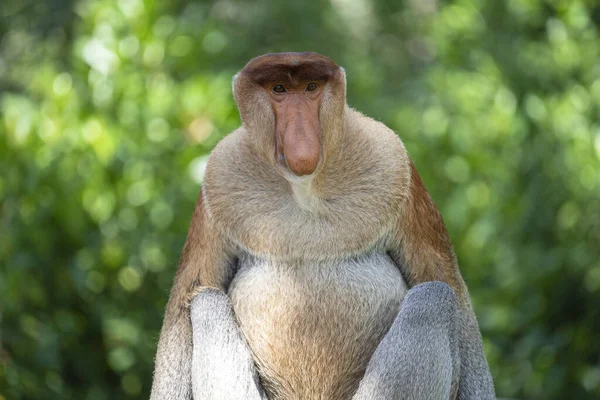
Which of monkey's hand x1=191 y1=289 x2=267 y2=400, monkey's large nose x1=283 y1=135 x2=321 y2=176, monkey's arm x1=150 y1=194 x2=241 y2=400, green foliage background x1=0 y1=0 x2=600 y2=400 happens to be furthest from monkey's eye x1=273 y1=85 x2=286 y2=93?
green foliage background x1=0 y1=0 x2=600 y2=400

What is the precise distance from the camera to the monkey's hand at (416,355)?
3.13 meters

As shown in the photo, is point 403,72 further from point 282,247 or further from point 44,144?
point 282,247

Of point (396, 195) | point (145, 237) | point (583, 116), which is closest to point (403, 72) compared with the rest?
point (583, 116)

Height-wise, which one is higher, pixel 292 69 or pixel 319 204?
pixel 292 69

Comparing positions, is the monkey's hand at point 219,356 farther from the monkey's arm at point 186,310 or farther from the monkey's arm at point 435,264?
the monkey's arm at point 435,264

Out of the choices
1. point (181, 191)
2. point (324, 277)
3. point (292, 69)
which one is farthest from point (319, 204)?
point (181, 191)

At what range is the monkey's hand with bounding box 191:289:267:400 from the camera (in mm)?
3215

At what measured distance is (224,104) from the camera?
6430 millimetres

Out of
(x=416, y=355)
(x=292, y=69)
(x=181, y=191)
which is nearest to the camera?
(x=292, y=69)

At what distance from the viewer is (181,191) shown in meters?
6.16

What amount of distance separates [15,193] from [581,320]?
3.59 metres

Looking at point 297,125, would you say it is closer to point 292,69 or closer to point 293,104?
point 293,104

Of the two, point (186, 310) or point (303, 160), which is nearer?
point (303, 160)

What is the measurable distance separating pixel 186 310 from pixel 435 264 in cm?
88
